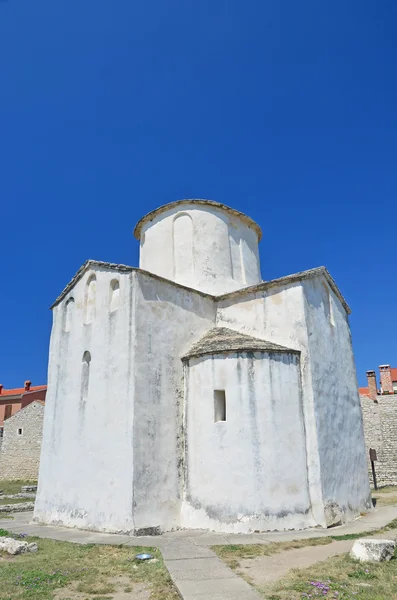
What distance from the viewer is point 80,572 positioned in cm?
638

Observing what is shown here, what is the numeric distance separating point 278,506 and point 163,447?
2.88 meters

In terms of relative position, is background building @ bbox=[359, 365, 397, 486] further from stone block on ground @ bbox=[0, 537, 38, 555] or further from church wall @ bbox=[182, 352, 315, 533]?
stone block on ground @ bbox=[0, 537, 38, 555]

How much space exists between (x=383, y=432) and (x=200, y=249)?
16729 mm

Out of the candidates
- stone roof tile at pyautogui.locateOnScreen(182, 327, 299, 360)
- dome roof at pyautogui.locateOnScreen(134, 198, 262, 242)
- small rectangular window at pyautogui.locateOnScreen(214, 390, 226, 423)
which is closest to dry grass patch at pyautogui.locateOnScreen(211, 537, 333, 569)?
small rectangular window at pyautogui.locateOnScreen(214, 390, 226, 423)

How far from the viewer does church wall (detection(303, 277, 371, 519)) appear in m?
10.4

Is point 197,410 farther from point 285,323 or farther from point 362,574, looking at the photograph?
point 362,574

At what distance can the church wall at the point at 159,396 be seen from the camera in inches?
379

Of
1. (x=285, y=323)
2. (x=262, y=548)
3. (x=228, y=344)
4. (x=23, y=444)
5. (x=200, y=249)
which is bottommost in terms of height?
(x=262, y=548)

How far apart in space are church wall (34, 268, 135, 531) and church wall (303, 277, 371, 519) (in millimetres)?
4577

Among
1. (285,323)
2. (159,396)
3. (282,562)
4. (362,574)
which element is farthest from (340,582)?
(285,323)

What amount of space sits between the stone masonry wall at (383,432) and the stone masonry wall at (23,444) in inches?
869

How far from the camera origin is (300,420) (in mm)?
10156

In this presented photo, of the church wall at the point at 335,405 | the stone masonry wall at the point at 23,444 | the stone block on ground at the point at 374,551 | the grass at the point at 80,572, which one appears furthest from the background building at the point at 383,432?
the stone masonry wall at the point at 23,444

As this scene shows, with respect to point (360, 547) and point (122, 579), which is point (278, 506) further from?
point (122, 579)
